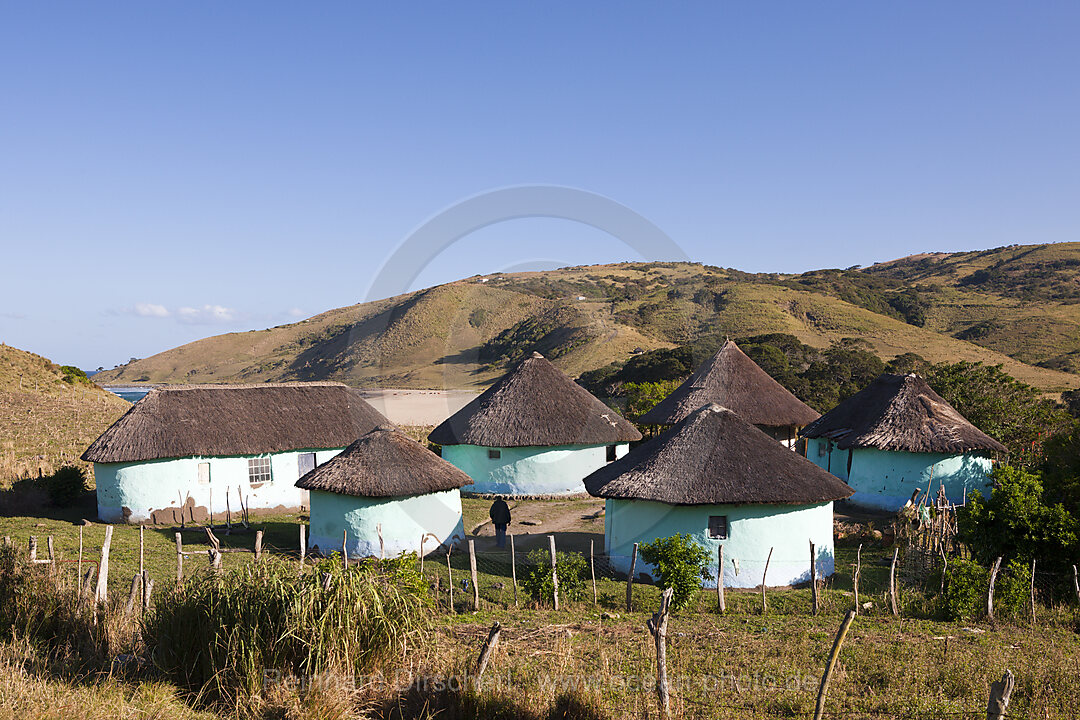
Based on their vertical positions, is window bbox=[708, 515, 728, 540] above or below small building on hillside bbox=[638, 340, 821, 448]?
below

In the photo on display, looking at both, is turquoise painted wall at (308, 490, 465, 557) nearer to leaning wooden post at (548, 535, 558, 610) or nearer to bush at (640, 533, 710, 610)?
leaning wooden post at (548, 535, 558, 610)

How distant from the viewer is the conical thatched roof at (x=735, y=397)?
30.2m

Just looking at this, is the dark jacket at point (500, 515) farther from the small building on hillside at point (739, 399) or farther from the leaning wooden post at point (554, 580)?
the small building on hillside at point (739, 399)

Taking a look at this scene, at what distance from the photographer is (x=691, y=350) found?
6072 cm

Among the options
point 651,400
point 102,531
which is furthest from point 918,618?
point 651,400

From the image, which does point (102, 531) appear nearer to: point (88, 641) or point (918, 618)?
point (88, 641)

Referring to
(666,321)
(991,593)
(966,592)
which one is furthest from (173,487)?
(666,321)

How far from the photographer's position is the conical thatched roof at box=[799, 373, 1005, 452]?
24594 millimetres

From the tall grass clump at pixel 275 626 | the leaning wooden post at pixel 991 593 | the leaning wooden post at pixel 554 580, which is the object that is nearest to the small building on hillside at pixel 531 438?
the leaning wooden post at pixel 554 580

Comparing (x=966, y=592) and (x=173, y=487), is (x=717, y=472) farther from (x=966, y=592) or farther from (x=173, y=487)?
(x=173, y=487)

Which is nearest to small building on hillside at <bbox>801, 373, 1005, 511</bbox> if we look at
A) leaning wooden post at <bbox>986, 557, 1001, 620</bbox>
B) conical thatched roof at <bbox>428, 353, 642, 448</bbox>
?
conical thatched roof at <bbox>428, 353, 642, 448</bbox>

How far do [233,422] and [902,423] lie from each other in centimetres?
2132

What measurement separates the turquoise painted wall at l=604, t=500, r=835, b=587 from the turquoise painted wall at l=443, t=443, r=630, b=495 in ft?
35.5

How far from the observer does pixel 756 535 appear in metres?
16.6
